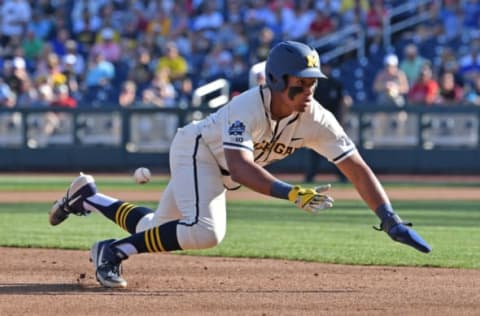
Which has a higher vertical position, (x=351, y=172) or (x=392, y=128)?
(x=351, y=172)

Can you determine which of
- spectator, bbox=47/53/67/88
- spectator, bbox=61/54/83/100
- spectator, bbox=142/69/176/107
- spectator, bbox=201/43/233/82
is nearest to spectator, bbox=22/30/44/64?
spectator, bbox=61/54/83/100

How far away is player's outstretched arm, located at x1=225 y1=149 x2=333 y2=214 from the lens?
257 inches

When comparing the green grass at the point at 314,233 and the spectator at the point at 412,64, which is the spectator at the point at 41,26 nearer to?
the spectator at the point at 412,64

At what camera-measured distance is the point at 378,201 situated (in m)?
7.32

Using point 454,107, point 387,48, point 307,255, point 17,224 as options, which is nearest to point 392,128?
point 454,107

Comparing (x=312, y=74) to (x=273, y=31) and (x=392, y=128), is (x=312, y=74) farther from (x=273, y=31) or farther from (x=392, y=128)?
(x=273, y=31)

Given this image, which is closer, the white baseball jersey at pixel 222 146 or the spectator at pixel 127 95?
the white baseball jersey at pixel 222 146

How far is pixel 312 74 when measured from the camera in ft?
23.1

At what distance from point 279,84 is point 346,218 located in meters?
6.09

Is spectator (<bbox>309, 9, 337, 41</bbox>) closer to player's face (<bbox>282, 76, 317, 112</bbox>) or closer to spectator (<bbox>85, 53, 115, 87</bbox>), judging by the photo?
spectator (<bbox>85, 53, 115, 87</bbox>)

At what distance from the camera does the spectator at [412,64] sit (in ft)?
70.4

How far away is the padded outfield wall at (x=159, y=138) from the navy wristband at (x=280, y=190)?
1366 cm

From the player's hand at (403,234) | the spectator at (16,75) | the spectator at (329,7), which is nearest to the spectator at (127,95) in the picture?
the spectator at (16,75)

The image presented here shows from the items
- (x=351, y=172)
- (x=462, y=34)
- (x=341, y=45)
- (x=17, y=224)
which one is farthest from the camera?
(x=341, y=45)
